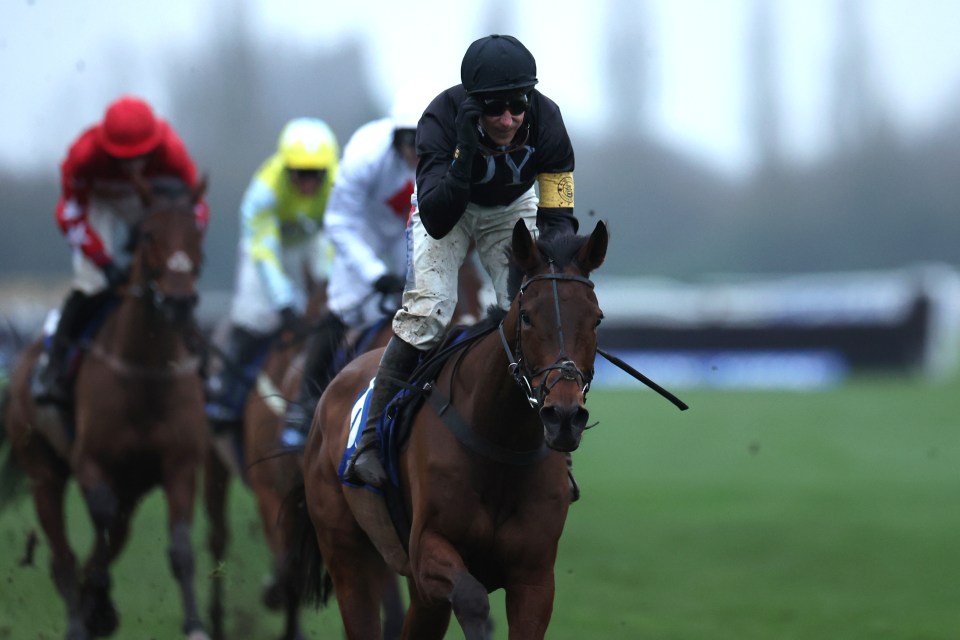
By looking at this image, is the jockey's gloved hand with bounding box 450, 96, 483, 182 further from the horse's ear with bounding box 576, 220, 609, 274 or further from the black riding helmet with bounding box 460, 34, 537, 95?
the horse's ear with bounding box 576, 220, 609, 274

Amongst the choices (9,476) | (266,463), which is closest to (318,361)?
(266,463)

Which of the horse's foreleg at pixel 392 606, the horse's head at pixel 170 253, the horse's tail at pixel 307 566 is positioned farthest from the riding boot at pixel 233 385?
the horse's tail at pixel 307 566

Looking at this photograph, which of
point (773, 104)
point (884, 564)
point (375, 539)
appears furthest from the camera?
point (773, 104)

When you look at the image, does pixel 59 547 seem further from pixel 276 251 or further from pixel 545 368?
pixel 545 368

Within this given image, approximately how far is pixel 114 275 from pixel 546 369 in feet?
13.5

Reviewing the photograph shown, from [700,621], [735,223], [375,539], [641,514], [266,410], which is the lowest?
[735,223]

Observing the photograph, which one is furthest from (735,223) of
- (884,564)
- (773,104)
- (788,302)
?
(884,564)

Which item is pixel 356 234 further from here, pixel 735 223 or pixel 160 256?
pixel 735 223

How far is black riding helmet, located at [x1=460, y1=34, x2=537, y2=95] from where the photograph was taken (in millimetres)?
4133

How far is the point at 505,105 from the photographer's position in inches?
165

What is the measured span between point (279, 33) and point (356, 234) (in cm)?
1765

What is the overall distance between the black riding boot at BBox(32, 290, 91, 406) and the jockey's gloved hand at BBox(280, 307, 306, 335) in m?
1.03

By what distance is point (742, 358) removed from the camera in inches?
819

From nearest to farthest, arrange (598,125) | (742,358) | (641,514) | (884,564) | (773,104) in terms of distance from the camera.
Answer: (884,564) < (641,514) < (742,358) < (598,125) < (773,104)
